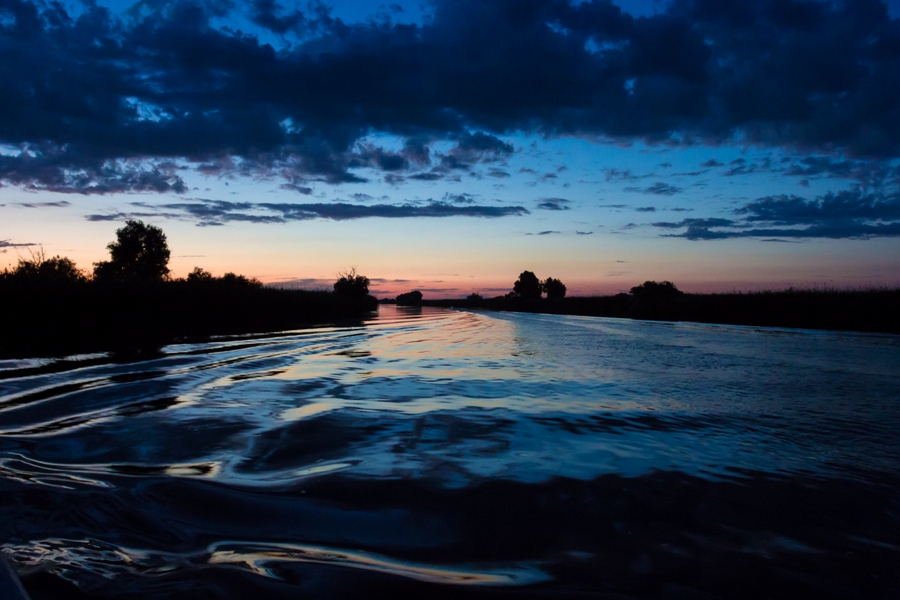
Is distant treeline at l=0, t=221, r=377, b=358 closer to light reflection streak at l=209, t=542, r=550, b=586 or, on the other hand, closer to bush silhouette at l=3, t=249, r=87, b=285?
bush silhouette at l=3, t=249, r=87, b=285

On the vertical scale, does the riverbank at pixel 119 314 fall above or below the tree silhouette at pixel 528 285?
below

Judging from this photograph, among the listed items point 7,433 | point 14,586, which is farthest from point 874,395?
point 7,433

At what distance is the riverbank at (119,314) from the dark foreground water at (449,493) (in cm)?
756

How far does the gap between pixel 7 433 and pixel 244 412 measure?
175 centimetres

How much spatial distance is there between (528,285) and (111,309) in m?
150

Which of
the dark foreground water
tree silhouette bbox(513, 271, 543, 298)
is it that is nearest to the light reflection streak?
the dark foreground water

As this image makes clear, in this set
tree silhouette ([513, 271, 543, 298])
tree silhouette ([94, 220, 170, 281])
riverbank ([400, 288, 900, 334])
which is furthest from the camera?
tree silhouette ([513, 271, 543, 298])

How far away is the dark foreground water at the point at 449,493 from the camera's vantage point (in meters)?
1.96

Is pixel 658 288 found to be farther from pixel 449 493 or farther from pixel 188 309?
pixel 449 493

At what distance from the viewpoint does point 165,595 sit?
5.83ft

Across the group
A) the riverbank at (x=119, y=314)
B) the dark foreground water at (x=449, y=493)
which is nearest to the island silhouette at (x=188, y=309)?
the riverbank at (x=119, y=314)

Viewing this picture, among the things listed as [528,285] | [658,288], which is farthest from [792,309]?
[528,285]

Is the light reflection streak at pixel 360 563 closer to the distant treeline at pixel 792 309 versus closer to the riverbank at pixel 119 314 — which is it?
the riverbank at pixel 119 314

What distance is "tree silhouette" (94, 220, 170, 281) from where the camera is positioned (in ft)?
213
